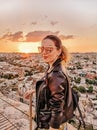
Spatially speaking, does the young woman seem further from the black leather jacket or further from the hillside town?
the hillside town

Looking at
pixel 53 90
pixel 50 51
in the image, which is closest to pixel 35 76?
pixel 50 51

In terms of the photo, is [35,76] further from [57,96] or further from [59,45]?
[57,96]

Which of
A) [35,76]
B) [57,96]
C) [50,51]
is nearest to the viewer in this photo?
[57,96]

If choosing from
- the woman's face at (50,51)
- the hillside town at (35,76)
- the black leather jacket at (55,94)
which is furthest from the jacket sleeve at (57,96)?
the hillside town at (35,76)

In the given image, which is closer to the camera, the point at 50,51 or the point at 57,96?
the point at 57,96

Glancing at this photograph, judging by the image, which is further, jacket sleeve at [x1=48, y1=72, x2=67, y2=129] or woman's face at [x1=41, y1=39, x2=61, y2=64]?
woman's face at [x1=41, y1=39, x2=61, y2=64]

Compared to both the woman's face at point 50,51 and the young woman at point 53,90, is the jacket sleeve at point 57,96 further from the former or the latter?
the woman's face at point 50,51

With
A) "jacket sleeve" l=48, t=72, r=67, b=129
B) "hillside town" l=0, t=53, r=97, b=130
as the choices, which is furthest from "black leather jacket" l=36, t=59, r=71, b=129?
"hillside town" l=0, t=53, r=97, b=130
